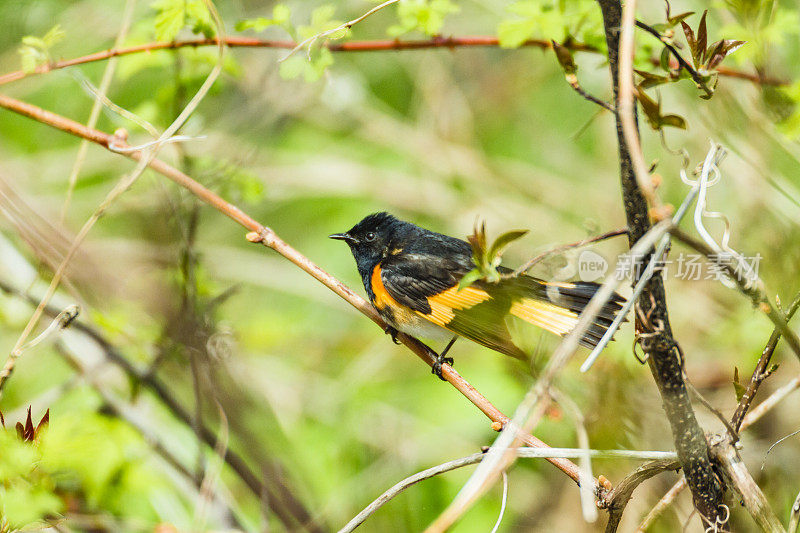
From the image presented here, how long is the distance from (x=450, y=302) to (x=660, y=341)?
1.34 metres

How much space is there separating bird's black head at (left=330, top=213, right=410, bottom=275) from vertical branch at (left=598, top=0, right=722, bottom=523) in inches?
68.4

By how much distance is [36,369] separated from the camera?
3883 mm

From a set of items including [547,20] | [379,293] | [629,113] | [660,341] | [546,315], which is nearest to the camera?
[629,113]

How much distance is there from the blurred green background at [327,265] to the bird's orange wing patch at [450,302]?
1.18 ft

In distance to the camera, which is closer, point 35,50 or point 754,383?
point 754,383

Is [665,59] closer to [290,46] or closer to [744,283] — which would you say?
[744,283]

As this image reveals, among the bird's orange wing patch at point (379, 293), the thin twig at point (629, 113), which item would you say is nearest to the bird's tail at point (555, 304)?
the bird's orange wing patch at point (379, 293)

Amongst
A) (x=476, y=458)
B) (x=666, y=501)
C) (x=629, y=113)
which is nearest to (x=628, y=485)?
(x=666, y=501)

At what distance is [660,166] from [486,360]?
5.41ft

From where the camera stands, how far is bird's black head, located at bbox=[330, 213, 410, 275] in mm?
2990

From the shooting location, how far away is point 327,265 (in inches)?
215

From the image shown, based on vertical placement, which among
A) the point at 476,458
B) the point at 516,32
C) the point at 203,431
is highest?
the point at 516,32

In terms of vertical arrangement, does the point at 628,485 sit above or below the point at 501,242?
below

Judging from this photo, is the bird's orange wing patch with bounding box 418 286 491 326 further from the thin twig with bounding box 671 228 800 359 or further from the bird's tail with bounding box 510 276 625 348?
the thin twig with bounding box 671 228 800 359
